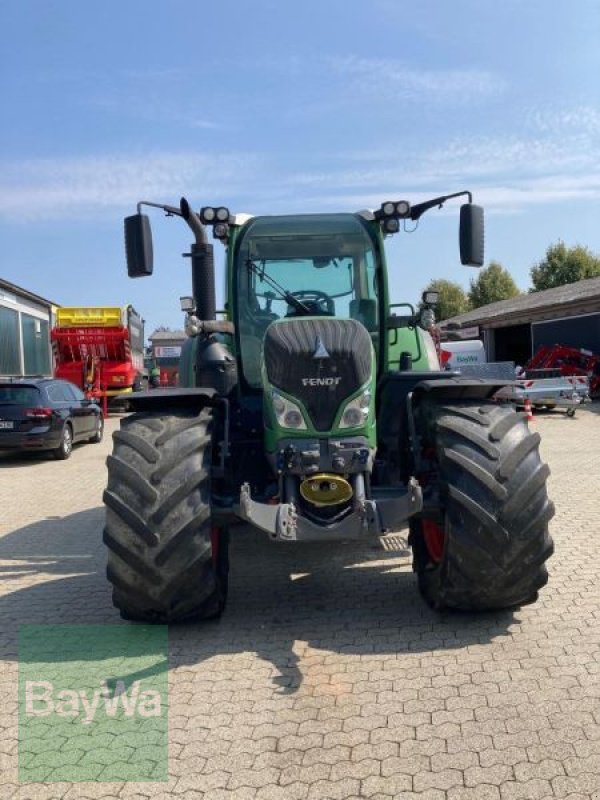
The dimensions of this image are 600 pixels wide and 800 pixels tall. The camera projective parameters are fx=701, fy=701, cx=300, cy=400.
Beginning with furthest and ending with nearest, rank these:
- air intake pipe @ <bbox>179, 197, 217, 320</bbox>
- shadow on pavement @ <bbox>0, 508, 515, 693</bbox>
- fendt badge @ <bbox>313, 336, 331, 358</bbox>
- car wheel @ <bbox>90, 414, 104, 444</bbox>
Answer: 1. car wheel @ <bbox>90, 414, 104, 444</bbox>
2. air intake pipe @ <bbox>179, 197, 217, 320</bbox>
3. fendt badge @ <bbox>313, 336, 331, 358</bbox>
4. shadow on pavement @ <bbox>0, 508, 515, 693</bbox>

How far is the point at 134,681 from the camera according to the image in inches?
142

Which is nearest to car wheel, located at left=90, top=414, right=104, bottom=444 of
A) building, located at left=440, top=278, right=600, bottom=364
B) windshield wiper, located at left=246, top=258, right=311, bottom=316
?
building, located at left=440, top=278, right=600, bottom=364

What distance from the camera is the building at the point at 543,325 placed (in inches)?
941

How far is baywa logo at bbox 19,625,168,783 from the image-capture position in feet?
9.54

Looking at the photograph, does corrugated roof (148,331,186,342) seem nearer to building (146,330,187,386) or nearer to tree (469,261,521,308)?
building (146,330,187,386)

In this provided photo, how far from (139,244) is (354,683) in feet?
10.8

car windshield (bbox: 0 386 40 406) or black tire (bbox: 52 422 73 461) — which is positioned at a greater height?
car windshield (bbox: 0 386 40 406)

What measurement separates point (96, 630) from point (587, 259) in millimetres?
50192

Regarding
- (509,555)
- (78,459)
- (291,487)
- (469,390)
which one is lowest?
(78,459)

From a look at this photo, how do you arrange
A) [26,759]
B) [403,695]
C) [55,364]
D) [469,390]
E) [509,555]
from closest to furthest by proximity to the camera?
1. [26,759]
2. [403,695]
3. [509,555]
4. [469,390]
5. [55,364]

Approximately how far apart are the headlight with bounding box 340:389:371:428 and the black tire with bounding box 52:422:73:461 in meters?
9.63

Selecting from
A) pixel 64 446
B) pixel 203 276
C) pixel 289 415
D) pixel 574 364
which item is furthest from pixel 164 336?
pixel 289 415

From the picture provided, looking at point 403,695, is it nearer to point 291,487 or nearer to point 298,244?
point 291,487

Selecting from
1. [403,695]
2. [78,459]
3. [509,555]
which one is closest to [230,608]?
[403,695]
